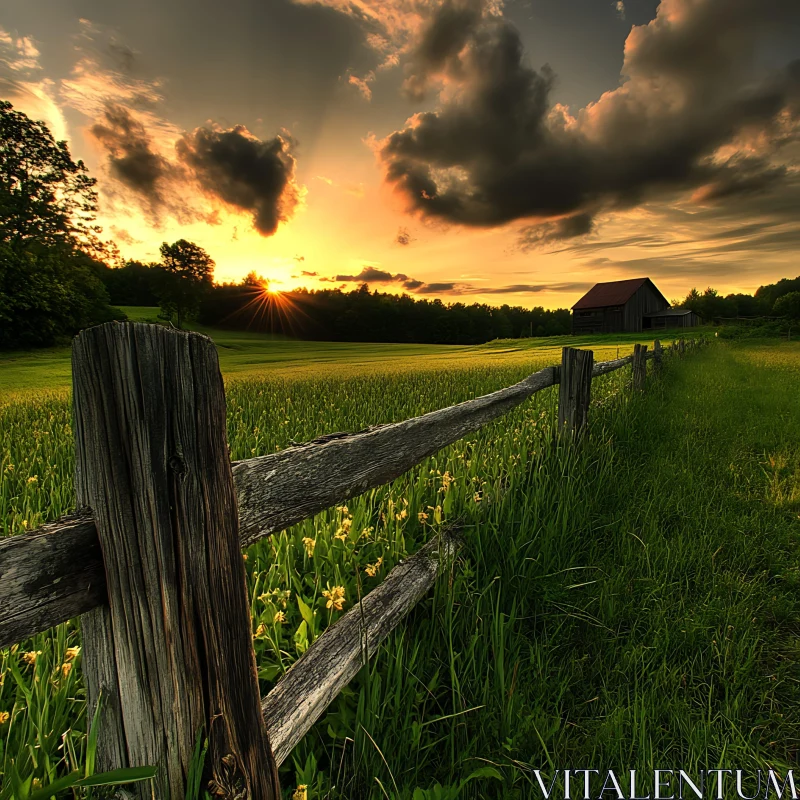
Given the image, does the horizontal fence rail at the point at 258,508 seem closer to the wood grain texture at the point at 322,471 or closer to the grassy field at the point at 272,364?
the wood grain texture at the point at 322,471

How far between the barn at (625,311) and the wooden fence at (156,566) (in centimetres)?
6499

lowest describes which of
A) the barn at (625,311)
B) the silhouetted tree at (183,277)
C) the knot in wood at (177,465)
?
the knot in wood at (177,465)

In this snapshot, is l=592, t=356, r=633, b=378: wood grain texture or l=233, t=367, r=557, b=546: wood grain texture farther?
l=592, t=356, r=633, b=378: wood grain texture

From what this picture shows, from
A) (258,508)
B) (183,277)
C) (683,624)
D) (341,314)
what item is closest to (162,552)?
(258,508)

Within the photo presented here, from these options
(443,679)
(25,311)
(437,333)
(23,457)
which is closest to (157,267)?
(25,311)

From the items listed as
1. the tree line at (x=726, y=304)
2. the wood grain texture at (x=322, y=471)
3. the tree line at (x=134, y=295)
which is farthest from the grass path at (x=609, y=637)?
the tree line at (x=726, y=304)

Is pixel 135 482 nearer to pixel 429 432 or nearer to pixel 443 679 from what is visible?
pixel 429 432

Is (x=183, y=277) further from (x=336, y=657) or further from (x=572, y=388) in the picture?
(x=336, y=657)

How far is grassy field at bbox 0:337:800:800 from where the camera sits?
164 centimetres

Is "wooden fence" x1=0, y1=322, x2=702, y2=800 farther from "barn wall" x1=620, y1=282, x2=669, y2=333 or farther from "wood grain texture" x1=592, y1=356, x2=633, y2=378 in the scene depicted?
"barn wall" x1=620, y1=282, x2=669, y2=333

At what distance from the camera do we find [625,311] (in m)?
57.6

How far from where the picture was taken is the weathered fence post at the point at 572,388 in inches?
166

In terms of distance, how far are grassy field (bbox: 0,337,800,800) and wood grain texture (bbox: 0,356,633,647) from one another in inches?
18.6

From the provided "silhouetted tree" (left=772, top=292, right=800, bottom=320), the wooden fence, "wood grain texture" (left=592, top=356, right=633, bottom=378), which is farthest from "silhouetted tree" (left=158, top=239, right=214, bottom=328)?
"silhouetted tree" (left=772, top=292, right=800, bottom=320)
